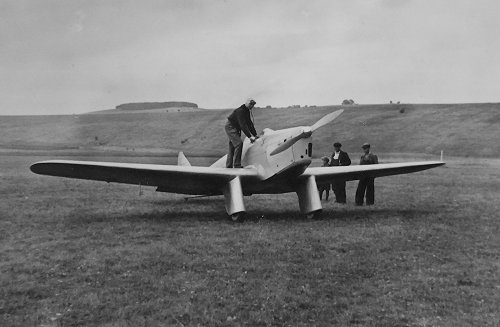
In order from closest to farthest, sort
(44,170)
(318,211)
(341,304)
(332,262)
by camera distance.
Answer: (341,304) → (332,262) → (44,170) → (318,211)

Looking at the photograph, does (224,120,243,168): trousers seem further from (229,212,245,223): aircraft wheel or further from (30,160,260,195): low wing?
(229,212,245,223): aircraft wheel

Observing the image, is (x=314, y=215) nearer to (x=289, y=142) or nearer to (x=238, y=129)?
(x=289, y=142)

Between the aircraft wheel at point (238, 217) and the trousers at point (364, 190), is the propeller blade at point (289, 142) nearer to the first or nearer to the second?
the aircraft wheel at point (238, 217)

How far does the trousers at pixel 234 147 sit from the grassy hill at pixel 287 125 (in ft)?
121

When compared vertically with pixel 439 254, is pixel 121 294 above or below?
above

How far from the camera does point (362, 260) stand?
7.57 m

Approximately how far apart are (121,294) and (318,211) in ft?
20.9

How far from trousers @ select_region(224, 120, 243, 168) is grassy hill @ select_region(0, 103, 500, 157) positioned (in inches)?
1454

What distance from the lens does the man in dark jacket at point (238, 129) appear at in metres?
11.7

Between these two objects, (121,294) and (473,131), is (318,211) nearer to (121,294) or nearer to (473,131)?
(121,294)

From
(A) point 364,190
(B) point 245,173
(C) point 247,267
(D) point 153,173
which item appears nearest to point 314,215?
(B) point 245,173

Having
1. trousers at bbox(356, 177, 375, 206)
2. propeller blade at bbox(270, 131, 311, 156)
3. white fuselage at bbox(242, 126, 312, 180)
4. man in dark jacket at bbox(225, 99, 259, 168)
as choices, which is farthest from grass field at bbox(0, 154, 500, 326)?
propeller blade at bbox(270, 131, 311, 156)

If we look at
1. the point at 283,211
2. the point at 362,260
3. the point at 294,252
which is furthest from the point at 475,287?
the point at 283,211

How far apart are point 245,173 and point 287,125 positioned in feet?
169
